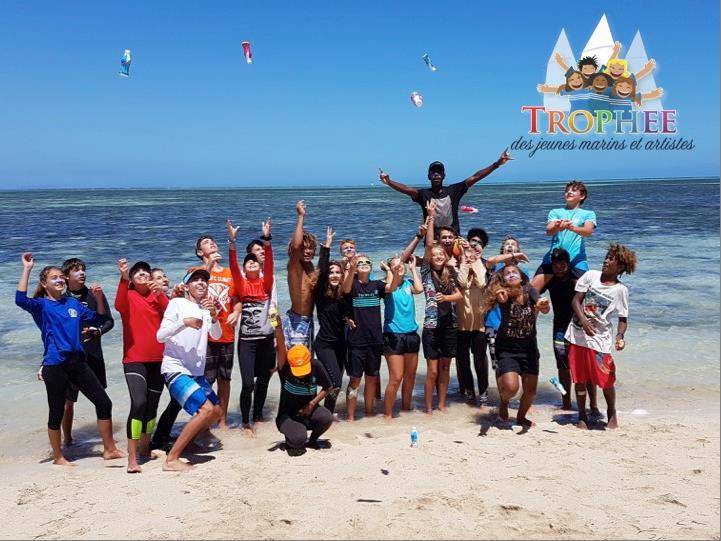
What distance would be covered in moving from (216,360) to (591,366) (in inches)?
158

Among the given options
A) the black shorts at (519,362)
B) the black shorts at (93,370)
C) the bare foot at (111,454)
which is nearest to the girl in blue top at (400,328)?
the black shorts at (519,362)

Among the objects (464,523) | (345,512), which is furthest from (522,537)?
(345,512)

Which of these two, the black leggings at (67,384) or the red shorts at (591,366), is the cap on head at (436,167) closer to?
the red shorts at (591,366)

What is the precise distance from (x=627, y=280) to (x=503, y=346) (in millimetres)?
9331

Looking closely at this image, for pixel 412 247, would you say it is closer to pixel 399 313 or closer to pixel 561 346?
pixel 399 313

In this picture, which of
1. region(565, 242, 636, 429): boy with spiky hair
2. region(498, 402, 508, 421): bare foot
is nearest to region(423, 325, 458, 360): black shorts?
region(498, 402, 508, 421): bare foot

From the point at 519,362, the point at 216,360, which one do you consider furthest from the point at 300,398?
the point at 519,362

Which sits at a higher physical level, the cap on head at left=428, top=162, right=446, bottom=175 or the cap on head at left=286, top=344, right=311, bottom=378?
the cap on head at left=428, top=162, right=446, bottom=175

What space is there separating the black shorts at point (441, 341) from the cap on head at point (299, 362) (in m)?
1.58

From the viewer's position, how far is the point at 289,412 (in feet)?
18.0

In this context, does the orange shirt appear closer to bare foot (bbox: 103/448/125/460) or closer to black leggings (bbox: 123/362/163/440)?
black leggings (bbox: 123/362/163/440)

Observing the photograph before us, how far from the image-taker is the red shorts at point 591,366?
5691 millimetres

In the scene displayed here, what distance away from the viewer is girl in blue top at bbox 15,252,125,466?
502 cm

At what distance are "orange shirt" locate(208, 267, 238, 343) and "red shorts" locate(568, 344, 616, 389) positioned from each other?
3.74 meters
